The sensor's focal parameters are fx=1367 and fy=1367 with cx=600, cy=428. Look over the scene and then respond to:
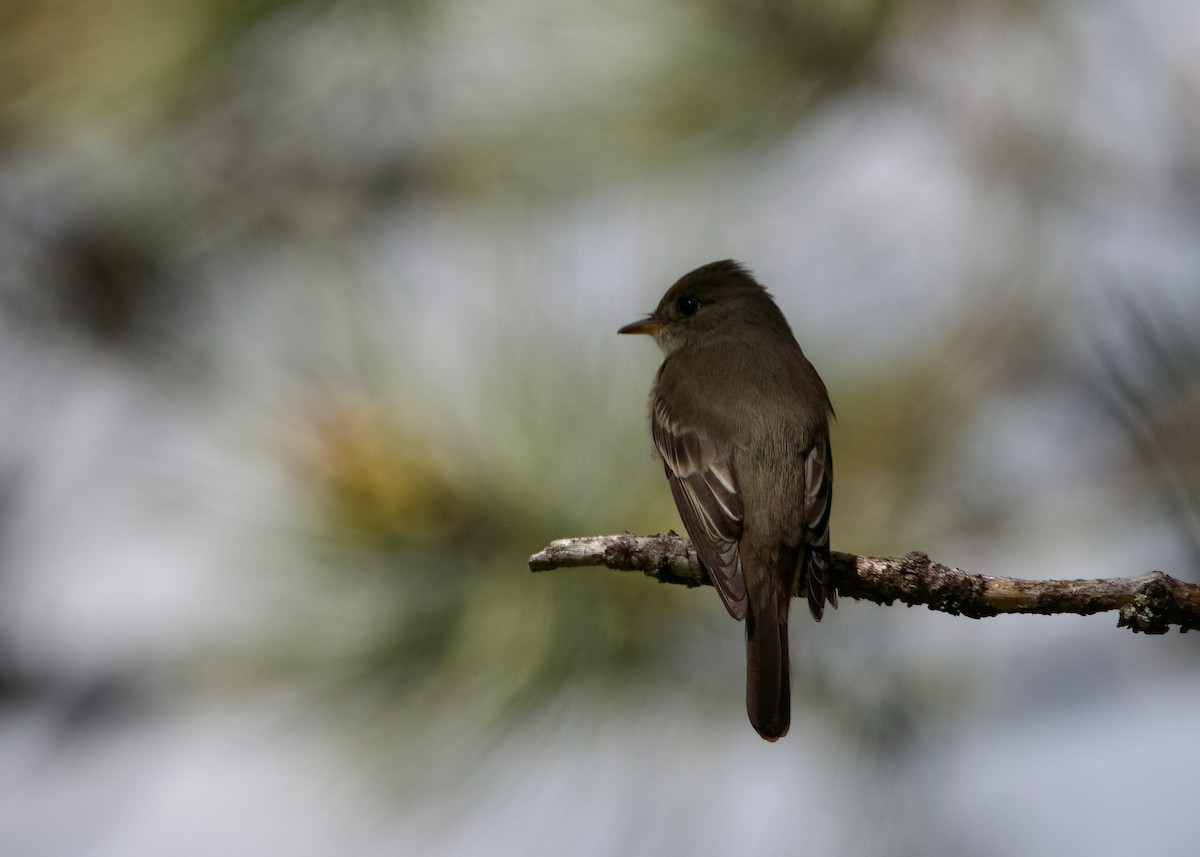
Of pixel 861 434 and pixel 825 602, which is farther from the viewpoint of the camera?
pixel 861 434

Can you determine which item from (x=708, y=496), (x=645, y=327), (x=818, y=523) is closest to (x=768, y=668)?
(x=818, y=523)

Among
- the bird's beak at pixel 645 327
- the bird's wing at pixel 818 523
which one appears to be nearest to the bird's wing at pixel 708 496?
the bird's wing at pixel 818 523

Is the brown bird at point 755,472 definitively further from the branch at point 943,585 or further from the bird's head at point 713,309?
the branch at point 943,585

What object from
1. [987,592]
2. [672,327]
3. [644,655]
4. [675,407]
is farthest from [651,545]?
[672,327]

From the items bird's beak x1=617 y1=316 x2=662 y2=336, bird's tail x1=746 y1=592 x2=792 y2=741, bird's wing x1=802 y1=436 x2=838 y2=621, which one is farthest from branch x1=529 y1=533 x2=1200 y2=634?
bird's beak x1=617 y1=316 x2=662 y2=336

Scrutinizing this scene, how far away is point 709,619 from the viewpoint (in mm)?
Answer: 3277

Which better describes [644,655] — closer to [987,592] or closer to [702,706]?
[702,706]

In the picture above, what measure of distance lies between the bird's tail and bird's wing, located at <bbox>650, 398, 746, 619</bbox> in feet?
0.30

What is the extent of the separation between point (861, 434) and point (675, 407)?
0.54 m

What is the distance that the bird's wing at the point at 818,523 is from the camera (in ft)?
9.96

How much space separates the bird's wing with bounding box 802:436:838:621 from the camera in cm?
304

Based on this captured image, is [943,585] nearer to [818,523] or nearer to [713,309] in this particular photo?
[818,523]

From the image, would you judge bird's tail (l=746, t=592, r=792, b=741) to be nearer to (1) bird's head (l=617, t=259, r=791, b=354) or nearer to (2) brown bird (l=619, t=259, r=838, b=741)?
(2) brown bird (l=619, t=259, r=838, b=741)

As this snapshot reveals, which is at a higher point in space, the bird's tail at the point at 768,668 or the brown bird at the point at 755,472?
the brown bird at the point at 755,472
